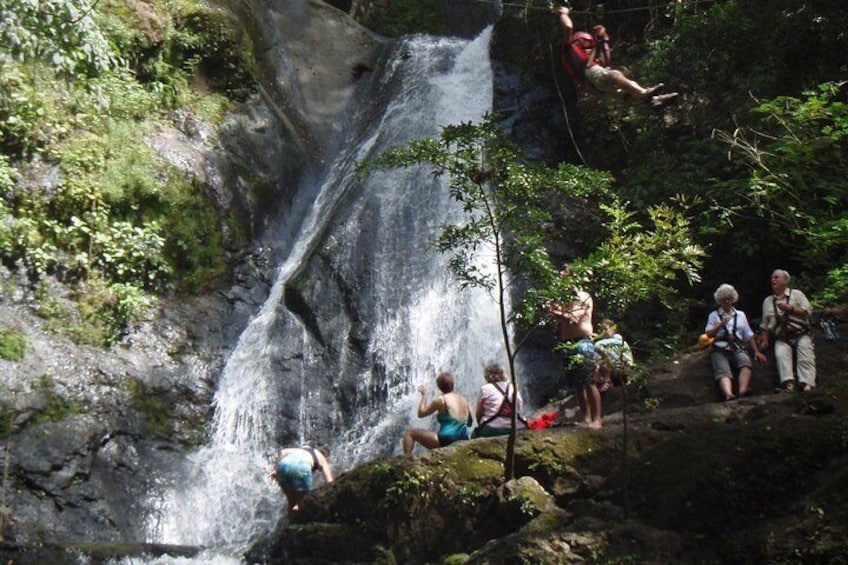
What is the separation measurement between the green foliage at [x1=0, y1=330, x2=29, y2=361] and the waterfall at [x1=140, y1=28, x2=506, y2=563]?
7.94 feet

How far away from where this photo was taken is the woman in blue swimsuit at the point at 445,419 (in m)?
8.51

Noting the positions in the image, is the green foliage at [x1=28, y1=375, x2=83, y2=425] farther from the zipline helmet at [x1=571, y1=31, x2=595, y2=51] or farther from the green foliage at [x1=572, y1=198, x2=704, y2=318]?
the zipline helmet at [x1=571, y1=31, x2=595, y2=51]

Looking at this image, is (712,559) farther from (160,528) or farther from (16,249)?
(16,249)

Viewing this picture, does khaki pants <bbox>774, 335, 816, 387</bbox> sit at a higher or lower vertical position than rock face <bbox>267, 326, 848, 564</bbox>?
higher

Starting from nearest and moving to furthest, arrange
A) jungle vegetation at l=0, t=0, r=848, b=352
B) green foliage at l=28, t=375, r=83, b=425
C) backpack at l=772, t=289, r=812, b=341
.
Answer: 1. backpack at l=772, t=289, r=812, b=341
2. green foliage at l=28, t=375, r=83, b=425
3. jungle vegetation at l=0, t=0, r=848, b=352

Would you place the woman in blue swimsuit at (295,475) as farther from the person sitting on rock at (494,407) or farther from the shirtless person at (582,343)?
the shirtless person at (582,343)

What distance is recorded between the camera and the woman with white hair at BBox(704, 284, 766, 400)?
8680 millimetres

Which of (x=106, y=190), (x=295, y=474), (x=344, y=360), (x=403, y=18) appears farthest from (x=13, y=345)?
(x=403, y=18)

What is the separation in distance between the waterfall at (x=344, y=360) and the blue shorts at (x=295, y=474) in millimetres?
1232

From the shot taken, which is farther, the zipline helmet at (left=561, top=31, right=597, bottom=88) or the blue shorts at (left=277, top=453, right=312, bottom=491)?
the blue shorts at (left=277, top=453, right=312, bottom=491)

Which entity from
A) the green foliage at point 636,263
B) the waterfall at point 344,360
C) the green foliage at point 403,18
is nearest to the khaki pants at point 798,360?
the green foliage at point 636,263

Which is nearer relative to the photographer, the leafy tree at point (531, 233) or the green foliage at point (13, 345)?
the leafy tree at point (531, 233)

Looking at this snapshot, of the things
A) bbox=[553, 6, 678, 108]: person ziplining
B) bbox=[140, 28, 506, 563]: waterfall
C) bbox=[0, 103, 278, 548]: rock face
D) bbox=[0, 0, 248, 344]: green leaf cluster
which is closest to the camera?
bbox=[553, 6, 678, 108]: person ziplining

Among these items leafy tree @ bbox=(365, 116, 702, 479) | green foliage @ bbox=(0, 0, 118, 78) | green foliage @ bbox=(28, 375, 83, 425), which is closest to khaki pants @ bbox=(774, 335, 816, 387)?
leafy tree @ bbox=(365, 116, 702, 479)
